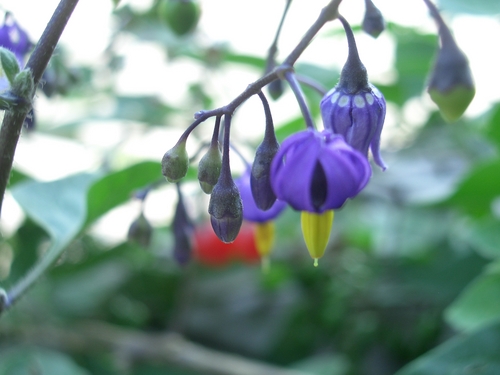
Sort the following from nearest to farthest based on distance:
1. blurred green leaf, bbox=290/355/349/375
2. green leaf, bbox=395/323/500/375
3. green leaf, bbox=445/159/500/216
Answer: green leaf, bbox=395/323/500/375 < green leaf, bbox=445/159/500/216 < blurred green leaf, bbox=290/355/349/375

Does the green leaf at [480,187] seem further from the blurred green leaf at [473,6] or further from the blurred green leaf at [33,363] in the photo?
the blurred green leaf at [33,363]

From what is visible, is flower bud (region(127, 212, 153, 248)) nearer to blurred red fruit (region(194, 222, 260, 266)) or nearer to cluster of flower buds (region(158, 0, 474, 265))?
cluster of flower buds (region(158, 0, 474, 265))

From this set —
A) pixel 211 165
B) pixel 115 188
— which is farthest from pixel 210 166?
pixel 115 188

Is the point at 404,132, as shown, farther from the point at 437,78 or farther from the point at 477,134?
the point at 437,78

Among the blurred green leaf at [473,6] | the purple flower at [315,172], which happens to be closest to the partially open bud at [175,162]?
the purple flower at [315,172]

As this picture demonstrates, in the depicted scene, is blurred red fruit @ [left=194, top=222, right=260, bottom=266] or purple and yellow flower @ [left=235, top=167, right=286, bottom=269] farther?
blurred red fruit @ [left=194, top=222, right=260, bottom=266]

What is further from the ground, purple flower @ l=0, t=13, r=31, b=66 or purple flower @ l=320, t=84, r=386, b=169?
purple flower @ l=320, t=84, r=386, b=169

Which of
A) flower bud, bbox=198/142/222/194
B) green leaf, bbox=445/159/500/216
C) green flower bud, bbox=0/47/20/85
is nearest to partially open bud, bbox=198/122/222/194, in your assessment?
flower bud, bbox=198/142/222/194
